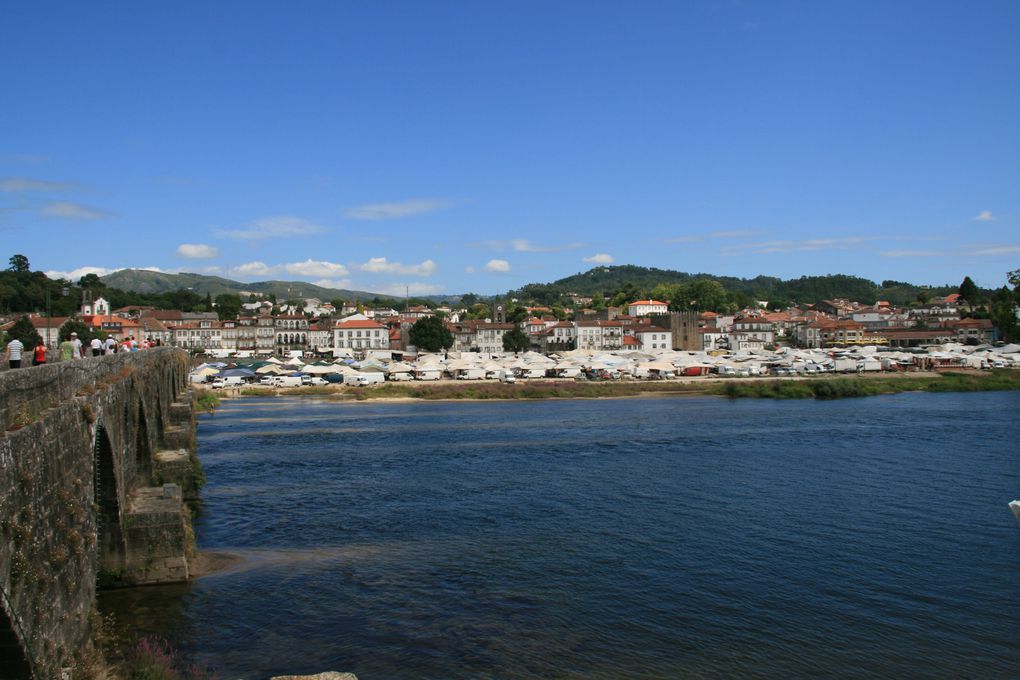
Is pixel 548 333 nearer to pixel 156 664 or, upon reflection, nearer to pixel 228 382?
pixel 228 382

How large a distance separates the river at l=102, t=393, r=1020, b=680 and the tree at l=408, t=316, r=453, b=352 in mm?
73388

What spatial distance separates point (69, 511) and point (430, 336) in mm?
100465

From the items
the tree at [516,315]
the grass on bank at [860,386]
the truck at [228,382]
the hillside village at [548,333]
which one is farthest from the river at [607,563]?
the tree at [516,315]

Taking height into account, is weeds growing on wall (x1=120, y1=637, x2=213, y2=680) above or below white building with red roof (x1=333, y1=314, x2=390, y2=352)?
below

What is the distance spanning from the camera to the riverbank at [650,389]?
64.3 m

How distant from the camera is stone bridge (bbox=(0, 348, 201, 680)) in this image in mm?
7355

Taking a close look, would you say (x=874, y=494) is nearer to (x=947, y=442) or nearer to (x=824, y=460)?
(x=824, y=460)

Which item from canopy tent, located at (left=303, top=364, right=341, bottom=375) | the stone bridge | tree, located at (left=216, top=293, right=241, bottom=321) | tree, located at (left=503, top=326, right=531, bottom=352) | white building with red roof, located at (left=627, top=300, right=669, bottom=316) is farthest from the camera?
white building with red roof, located at (left=627, top=300, right=669, bottom=316)

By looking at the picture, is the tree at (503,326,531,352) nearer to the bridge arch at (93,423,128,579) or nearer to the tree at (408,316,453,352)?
the tree at (408,316,453,352)

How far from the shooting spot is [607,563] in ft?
58.3

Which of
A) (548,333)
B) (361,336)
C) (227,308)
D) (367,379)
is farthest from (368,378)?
(227,308)

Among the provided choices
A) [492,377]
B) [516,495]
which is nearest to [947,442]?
[516,495]

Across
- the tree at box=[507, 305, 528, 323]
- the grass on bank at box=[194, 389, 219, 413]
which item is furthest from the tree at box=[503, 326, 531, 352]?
the grass on bank at box=[194, 389, 219, 413]

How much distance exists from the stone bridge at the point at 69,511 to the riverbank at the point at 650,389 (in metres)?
48.7
